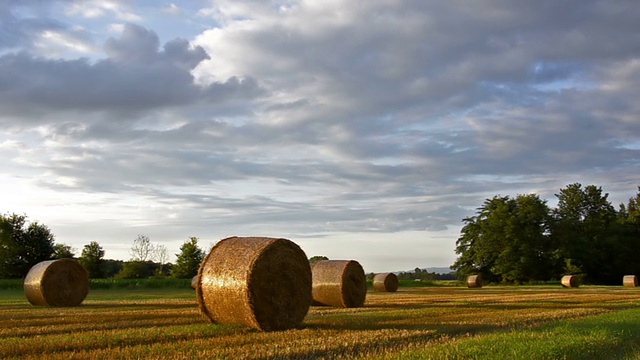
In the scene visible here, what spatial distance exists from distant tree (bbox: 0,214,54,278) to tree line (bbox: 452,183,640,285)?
46199 mm

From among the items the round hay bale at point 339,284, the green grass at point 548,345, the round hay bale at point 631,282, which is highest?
the round hay bale at point 339,284

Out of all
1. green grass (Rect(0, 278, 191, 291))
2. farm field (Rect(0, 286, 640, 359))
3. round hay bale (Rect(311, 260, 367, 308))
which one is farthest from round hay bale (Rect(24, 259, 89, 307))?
green grass (Rect(0, 278, 191, 291))

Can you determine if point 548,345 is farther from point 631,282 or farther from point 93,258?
point 93,258

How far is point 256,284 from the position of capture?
40.6 feet

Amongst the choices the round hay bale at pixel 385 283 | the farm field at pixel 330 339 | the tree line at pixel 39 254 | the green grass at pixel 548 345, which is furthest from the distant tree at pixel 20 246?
the green grass at pixel 548 345

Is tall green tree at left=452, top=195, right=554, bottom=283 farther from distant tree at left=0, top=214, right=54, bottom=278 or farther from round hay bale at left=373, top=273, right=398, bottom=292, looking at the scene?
distant tree at left=0, top=214, right=54, bottom=278

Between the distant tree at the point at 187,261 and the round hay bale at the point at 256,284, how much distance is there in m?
47.7

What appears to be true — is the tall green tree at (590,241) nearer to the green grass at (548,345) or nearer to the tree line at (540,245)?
the tree line at (540,245)

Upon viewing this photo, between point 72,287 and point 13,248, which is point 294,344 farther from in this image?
point 13,248

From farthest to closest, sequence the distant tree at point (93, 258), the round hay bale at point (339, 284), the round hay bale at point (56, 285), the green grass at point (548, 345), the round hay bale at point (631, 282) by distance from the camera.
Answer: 1. the distant tree at point (93, 258)
2. the round hay bale at point (631, 282)
3. the round hay bale at point (56, 285)
4. the round hay bale at point (339, 284)
5. the green grass at point (548, 345)

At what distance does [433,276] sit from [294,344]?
77825 millimetres

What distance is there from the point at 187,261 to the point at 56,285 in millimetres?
38777

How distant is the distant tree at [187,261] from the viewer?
59.4m

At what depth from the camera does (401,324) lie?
1259cm
